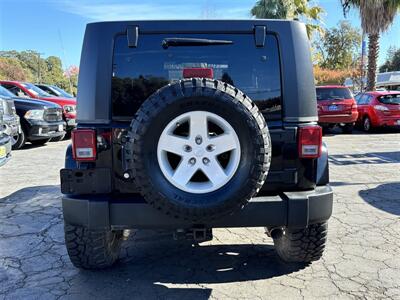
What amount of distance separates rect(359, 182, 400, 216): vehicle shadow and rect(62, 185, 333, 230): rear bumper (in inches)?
99.9

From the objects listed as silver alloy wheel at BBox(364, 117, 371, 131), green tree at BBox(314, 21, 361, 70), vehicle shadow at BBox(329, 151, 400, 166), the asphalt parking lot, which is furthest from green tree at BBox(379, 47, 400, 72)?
the asphalt parking lot

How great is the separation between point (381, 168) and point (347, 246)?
4.20 m

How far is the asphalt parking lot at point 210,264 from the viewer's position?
307 centimetres

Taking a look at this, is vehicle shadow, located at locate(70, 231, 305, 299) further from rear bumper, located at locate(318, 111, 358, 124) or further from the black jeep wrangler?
rear bumper, located at locate(318, 111, 358, 124)

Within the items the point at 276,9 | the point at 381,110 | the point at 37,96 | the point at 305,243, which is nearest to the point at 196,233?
the point at 305,243

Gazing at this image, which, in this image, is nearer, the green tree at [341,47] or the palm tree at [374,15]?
the palm tree at [374,15]

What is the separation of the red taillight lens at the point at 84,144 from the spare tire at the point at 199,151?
0.37 meters

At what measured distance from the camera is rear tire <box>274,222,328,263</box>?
3309 mm

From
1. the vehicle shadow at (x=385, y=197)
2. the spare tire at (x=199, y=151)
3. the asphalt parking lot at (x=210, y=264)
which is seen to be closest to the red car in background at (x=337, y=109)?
the vehicle shadow at (x=385, y=197)

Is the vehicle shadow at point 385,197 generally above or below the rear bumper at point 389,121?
below

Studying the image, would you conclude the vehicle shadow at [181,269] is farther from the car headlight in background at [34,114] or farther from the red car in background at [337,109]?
Result: the red car in background at [337,109]

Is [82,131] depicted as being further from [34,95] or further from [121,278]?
[34,95]

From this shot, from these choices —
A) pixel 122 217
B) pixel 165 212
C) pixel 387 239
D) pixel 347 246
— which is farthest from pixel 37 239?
pixel 387 239

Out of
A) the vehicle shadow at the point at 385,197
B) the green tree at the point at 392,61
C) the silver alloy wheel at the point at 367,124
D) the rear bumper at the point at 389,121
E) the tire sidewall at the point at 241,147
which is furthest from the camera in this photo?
the green tree at the point at 392,61
